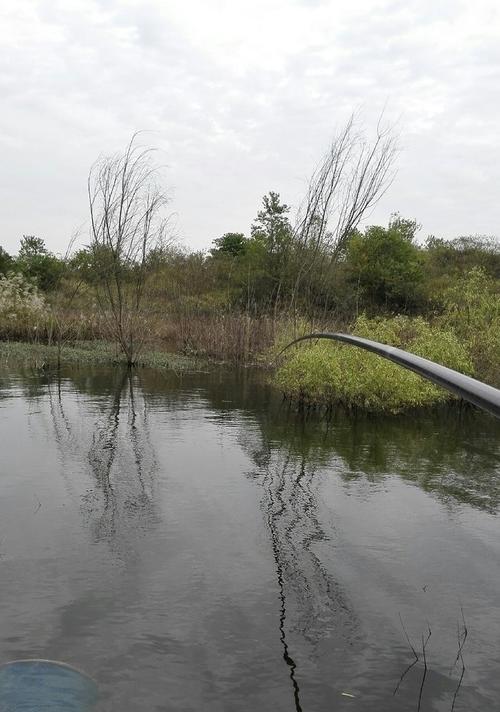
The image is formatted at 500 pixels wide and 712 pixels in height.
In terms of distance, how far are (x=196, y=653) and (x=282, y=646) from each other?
0.94ft

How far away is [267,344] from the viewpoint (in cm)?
1277

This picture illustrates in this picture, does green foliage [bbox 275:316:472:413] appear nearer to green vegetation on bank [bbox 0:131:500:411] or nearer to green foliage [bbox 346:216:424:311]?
green vegetation on bank [bbox 0:131:500:411]

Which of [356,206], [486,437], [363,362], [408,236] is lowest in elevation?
[486,437]

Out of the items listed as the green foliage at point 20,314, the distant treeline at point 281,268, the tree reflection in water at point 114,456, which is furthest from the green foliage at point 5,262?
the tree reflection in water at point 114,456

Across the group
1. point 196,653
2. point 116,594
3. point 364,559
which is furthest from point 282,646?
point 364,559

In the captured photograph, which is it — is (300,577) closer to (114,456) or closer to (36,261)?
(114,456)

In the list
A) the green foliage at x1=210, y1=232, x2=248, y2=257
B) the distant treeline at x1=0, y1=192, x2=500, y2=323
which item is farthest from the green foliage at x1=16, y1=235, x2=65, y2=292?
the green foliage at x1=210, y1=232, x2=248, y2=257

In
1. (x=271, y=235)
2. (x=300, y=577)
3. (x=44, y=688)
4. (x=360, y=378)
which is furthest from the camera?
(x=271, y=235)

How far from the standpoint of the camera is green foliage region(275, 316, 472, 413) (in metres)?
7.20

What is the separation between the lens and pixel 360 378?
23.7ft

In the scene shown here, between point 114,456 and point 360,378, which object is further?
point 360,378

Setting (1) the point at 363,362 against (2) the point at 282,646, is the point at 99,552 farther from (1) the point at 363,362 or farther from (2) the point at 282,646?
(1) the point at 363,362

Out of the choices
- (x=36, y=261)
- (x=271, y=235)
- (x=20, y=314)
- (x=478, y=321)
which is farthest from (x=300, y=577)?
(x=36, y=261)

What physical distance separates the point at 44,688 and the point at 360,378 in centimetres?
563
